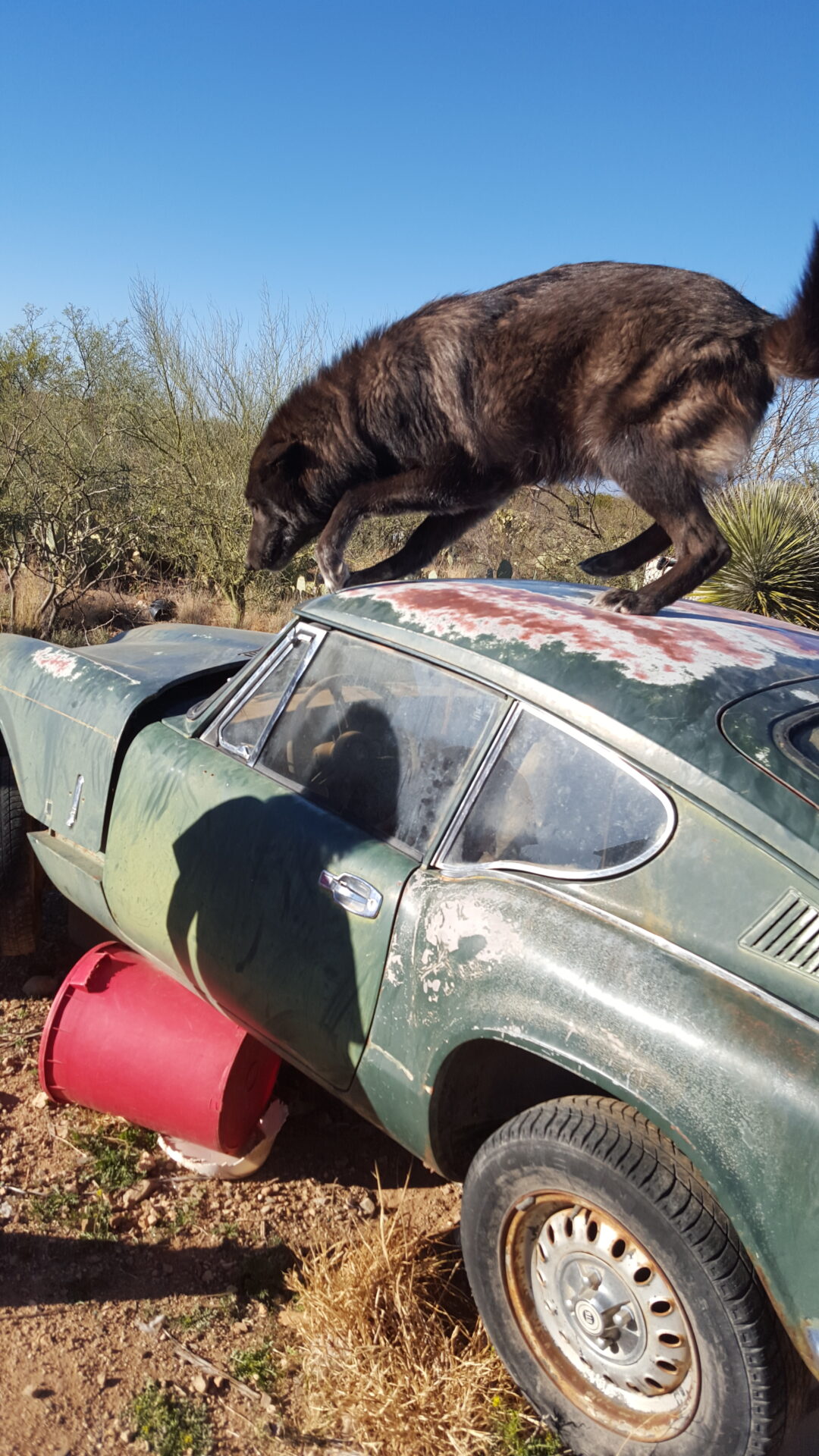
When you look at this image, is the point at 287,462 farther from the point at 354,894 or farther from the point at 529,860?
the point at 529,860

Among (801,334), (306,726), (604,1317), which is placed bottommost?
(604,1317)

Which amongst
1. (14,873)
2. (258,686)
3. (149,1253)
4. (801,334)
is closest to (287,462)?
(258,686)

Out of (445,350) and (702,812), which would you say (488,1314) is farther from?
(445,350)

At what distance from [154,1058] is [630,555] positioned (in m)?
2.71

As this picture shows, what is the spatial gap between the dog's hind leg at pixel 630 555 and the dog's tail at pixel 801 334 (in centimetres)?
77

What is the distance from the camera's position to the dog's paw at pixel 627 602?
124 inches

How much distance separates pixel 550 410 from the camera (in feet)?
12.5

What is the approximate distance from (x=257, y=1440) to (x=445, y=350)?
3.72 meters

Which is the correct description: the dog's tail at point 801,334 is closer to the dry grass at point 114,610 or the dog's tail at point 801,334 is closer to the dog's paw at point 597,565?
the dog's paw at point 597,565

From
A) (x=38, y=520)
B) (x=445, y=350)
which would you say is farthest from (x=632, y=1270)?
(x=38, y=520)

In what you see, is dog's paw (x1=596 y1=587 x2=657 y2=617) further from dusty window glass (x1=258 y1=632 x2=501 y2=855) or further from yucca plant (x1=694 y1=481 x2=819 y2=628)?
yucca plant (x1=694 y1=481 x2=819 y2=628)

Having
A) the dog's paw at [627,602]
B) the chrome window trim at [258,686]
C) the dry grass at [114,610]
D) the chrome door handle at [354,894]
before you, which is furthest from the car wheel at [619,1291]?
the dry grass at [114,610]

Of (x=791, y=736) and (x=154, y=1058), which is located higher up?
(x=791, y=736)

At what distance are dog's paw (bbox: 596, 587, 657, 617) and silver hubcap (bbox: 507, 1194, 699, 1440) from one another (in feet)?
5.94
